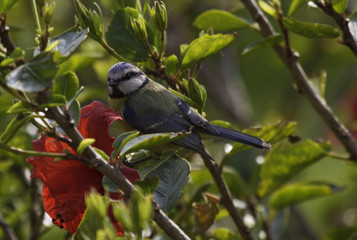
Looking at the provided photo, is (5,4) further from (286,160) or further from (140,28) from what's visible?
(286,160)

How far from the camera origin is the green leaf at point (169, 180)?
6.30ft

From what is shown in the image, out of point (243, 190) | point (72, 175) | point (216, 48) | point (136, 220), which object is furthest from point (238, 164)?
point (136, 220)

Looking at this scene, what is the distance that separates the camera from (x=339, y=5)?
209cm

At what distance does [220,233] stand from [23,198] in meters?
1.33

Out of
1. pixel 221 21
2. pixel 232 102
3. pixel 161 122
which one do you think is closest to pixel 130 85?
pixel 161 122

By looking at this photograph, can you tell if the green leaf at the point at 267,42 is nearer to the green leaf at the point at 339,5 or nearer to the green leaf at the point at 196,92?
the green leaf at the point at 339,5

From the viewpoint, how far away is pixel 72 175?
→ 190cm

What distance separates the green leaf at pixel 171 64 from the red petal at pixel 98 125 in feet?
0.88

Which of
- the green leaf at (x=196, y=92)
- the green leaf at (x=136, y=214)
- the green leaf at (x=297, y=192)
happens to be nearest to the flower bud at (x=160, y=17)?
the green leaf at (x=196, y=92)

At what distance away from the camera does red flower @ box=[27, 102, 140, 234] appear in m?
1.86

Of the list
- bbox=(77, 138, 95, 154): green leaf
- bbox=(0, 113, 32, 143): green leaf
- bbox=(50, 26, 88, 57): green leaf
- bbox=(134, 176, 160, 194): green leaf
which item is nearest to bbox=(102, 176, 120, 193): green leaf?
bbox=(134, 176, 160, 194): green leaf

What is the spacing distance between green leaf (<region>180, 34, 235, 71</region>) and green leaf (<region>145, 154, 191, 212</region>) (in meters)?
0.35

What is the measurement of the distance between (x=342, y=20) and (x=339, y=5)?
0.07 m

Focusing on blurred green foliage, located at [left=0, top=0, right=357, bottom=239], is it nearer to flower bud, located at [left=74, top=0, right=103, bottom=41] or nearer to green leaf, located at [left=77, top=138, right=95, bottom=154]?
flower bud, located at [left=74, top=0, right=103, bottom=41]
